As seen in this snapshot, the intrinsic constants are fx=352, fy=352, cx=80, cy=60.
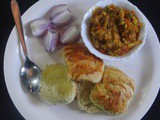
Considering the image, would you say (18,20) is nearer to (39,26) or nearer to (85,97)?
(39,26)

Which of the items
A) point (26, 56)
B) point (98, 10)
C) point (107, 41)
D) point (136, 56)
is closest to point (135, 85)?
point (136, 56)

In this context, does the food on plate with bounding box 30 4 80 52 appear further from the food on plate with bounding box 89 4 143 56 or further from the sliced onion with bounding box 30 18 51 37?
the food on plate with bounding box 89 4 143 56

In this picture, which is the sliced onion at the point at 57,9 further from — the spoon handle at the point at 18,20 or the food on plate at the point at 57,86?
the food on plate at the point at 57,86

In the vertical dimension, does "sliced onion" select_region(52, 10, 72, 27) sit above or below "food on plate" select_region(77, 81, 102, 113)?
above

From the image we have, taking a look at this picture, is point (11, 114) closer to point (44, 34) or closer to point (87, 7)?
point (44, 34)

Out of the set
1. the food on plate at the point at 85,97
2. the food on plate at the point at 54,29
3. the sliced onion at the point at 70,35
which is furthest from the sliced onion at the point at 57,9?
the food on plate at the point at 85,97

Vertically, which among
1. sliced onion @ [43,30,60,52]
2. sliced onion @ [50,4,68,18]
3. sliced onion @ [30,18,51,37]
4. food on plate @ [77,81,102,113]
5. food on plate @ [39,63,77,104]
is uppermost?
sliced onion @ [50,4,68,18]

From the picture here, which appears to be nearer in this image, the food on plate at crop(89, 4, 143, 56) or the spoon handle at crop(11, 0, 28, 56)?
the food on plate at crop(89, 4, 143, 56)

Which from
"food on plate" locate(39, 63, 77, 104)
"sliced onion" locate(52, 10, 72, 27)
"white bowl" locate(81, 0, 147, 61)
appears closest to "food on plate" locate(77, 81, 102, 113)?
"food on plate" locate(39, 63, 77, 104)
